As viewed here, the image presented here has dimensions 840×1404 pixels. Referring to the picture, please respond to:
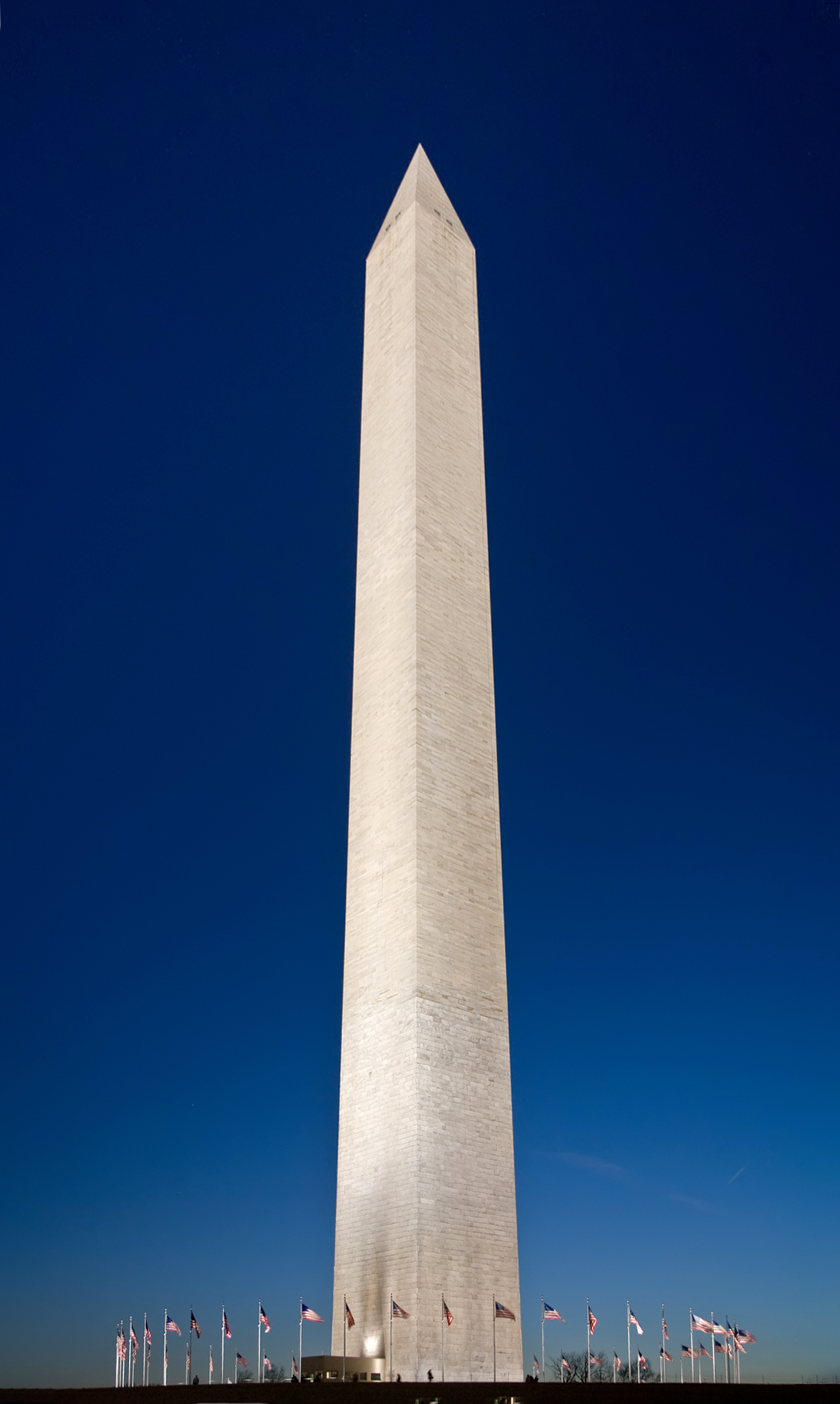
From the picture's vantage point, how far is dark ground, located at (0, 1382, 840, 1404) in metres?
18.0

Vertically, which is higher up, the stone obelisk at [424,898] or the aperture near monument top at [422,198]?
the aperture near monument top at [422,198]

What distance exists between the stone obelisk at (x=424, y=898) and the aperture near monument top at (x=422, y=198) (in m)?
1.44

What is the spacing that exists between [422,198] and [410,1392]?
27.0 metres

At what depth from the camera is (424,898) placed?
23.6 metres

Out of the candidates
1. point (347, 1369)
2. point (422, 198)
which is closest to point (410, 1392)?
point (347, 1369)

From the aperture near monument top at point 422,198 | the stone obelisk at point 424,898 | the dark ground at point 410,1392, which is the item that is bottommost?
the dark ground at point 410,1392

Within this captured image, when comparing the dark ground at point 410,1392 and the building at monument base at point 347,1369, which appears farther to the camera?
the building at monument base at point 347,1369

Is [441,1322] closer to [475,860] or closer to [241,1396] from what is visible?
[241,1396]

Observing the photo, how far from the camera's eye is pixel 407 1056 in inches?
881

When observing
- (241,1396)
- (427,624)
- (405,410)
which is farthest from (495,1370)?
(405,410)

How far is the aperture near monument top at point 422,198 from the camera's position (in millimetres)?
32781

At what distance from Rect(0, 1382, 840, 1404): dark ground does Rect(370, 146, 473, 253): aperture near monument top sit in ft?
86.5

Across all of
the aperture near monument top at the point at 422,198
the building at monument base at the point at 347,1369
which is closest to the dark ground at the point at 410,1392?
the building at monument base at the point at 347,1369

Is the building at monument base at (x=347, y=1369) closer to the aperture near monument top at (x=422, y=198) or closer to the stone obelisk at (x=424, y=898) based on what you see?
the stone obelisk at (x=424, y=898)
